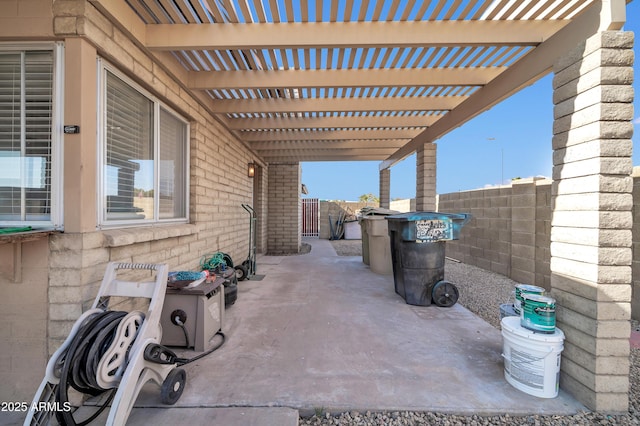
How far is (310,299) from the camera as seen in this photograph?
13.7 feet

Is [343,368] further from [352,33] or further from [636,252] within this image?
[636,252]

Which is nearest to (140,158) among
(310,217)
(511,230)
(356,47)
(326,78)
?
(326,78)

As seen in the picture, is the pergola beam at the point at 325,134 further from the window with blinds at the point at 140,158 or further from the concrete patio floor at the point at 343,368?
the concrete patio floor at the point at 343,368

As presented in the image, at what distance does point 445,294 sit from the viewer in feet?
12.5

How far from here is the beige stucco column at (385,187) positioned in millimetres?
9578

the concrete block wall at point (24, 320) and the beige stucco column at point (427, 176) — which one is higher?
the beige stucco column at point (427, 176)

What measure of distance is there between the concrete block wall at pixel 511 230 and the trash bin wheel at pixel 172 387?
18.3ft

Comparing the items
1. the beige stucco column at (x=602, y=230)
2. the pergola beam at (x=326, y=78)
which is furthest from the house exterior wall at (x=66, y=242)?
the beige stucco column at (x=602, y=230)

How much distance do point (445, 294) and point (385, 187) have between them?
6.26 m

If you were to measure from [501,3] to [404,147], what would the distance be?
4.57 meters

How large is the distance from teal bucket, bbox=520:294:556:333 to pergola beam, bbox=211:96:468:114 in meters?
3.31

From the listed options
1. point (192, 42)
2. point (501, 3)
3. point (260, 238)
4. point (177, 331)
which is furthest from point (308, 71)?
point (260, 238)

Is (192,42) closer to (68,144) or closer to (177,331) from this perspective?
(68,144)

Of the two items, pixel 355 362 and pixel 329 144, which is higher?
pixel 329 144
